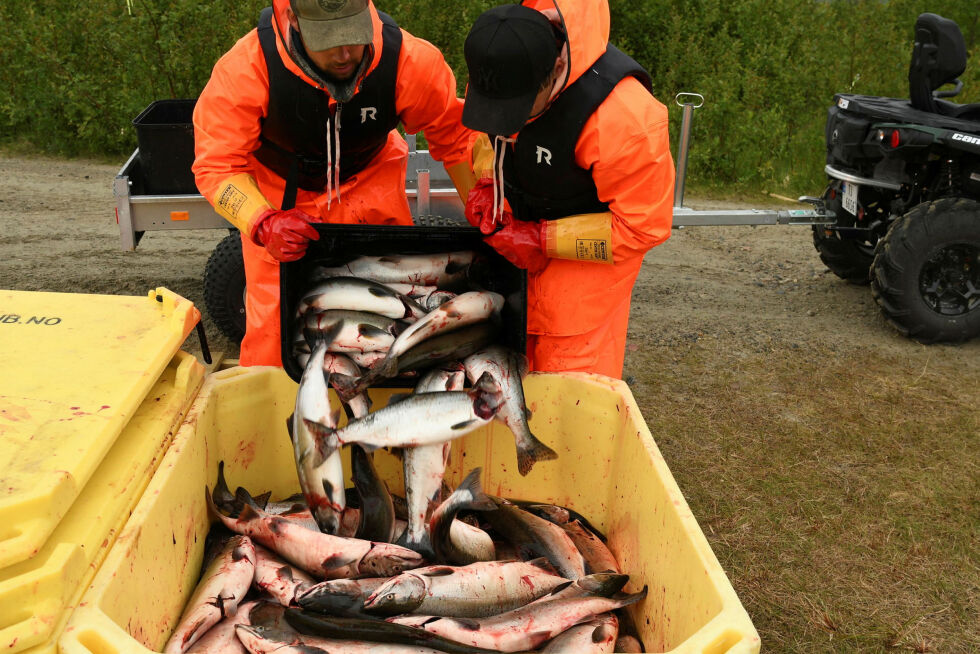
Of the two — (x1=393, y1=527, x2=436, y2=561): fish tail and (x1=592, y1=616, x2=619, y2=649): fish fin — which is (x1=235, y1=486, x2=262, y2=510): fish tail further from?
(x1=592, y1=616, x2=619, y2=649): fish fin

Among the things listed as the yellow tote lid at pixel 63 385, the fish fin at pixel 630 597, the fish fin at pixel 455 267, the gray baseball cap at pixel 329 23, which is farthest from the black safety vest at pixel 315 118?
the fish fin at pixel 630 597

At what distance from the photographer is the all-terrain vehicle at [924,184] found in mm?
5668

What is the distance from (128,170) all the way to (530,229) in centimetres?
325

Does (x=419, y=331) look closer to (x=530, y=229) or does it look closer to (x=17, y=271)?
(x=530, y=229)

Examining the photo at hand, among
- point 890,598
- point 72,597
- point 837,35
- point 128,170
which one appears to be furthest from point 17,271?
point 837,35

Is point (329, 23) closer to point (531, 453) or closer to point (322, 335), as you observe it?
point (322, 335)

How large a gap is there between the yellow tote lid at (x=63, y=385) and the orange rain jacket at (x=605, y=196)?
135 centimetres

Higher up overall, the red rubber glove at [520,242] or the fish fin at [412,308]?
the red rubber glove at [520,242]

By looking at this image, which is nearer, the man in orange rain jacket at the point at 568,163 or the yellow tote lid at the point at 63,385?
the yellow tote lid at the point at 63,385

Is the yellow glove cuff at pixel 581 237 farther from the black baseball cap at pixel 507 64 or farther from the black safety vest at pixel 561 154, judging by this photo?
the black baseball cap at pixel 507 64

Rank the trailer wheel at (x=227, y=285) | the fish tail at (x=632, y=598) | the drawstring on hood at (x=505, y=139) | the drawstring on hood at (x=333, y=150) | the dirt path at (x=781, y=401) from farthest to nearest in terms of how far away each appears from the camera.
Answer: the trailer wheel at (x=227, y=285)
the dirt path at (x=781, y=401)
the drawstring on hood at (x=333, y=150)
the drawstring on hood at (x=505, y=139)
the fish tail at (x=632, y=598)

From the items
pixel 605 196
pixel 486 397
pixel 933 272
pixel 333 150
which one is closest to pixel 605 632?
pixel 486 397

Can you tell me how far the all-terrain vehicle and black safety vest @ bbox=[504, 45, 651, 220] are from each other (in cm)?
354

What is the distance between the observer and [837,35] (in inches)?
477
